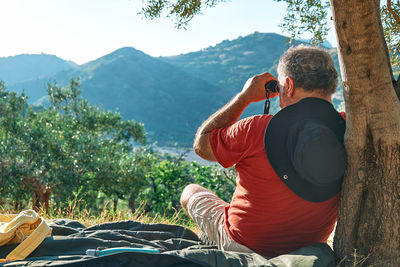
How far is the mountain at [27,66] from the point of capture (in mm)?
162850

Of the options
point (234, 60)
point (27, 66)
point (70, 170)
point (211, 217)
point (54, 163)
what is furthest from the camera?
point (27, 66)

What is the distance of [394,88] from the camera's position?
5.76 feet

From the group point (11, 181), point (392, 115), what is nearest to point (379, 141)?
point (392, 115)

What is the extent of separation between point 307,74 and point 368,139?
42 cm

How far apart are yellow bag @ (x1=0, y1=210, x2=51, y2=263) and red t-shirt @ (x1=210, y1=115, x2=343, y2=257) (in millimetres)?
918

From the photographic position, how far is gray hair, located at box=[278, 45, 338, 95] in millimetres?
1739

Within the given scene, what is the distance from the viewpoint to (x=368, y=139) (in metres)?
1.72

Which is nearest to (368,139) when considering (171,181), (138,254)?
(138,254)

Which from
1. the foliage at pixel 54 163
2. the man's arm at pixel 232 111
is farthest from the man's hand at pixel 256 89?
the foliage at pixel 54 163

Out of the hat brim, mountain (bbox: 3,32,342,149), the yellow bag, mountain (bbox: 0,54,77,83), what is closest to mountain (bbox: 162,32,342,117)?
mountain (bbox: 3,32,342,149)

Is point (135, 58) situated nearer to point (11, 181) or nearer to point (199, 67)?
point (199, 67)

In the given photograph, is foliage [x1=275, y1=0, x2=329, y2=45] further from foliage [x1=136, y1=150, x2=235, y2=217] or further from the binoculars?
foliage [x1=136, y1=150, x2=235, y2=217]

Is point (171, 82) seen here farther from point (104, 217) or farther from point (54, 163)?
point (104, 217)

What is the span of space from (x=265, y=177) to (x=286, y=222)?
25cm
